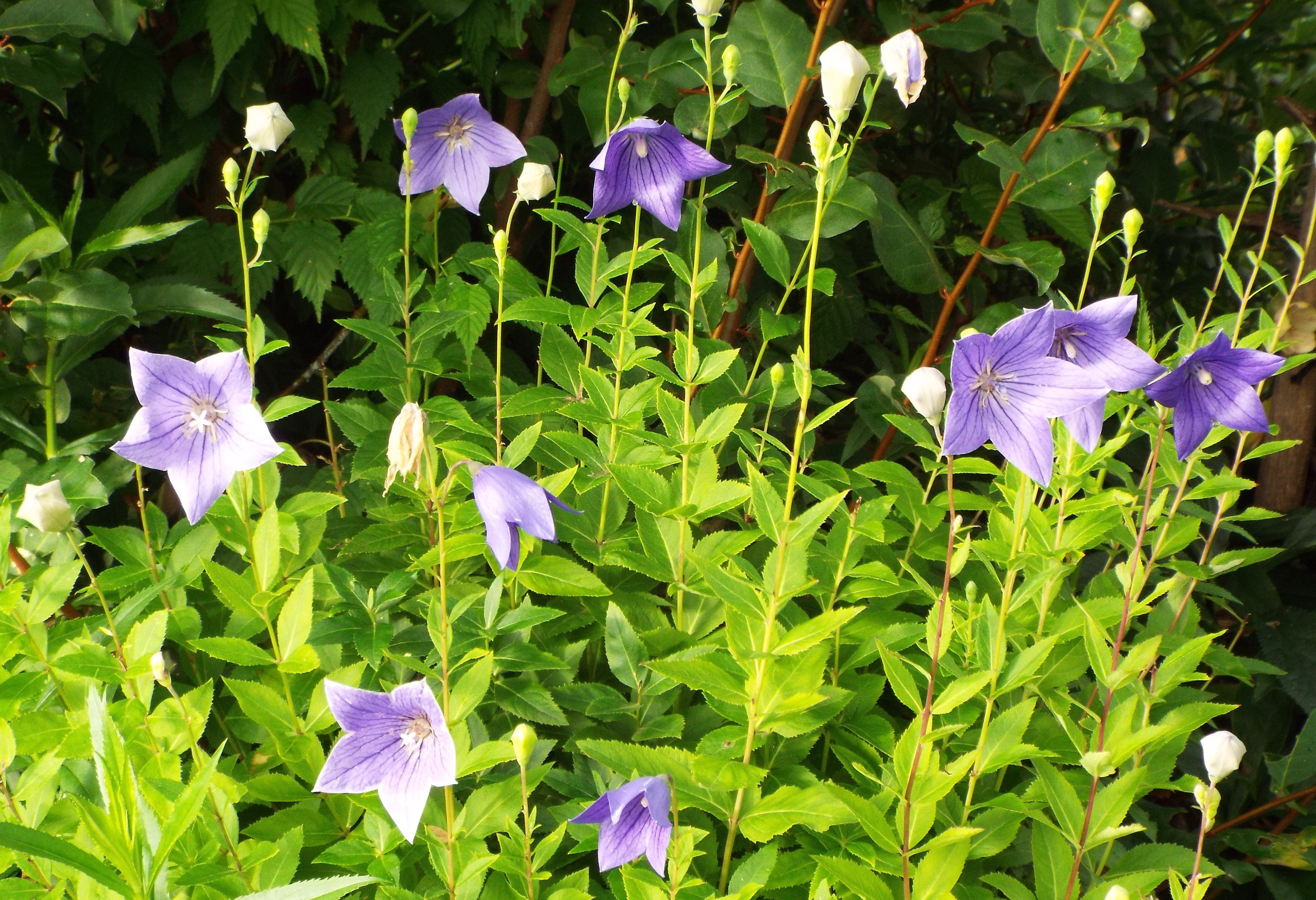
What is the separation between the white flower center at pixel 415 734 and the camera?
950 mm

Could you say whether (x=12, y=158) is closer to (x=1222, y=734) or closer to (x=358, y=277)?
(x=358, y=277)

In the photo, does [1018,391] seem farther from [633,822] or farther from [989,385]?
[633,822]

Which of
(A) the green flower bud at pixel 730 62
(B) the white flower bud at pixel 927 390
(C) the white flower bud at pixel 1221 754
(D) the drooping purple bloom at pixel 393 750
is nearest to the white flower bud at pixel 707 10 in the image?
(A) the green flower bud at pixel 730 62

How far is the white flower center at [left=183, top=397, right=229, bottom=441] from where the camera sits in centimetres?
107

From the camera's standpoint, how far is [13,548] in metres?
1.37

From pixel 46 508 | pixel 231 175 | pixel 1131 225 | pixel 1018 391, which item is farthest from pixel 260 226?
pixel 1131 225

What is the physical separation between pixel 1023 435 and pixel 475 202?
3.06 ft

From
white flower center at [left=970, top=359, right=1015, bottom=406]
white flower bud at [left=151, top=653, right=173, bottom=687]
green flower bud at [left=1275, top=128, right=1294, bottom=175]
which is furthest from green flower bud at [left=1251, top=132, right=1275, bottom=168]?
white flower bud at [left=151, top=653, right=173, bottom=687]

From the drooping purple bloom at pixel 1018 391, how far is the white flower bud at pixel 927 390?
40mm

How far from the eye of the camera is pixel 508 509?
0.93 meters

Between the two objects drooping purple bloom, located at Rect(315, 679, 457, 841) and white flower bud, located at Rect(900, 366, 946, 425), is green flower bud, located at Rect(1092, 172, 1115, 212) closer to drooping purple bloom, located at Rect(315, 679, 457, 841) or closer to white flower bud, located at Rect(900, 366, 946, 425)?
white flower bud, located at Rect(900, 366, 946, 425)

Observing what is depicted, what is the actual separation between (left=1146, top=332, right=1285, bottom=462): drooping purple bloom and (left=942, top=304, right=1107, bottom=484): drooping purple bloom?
0.14 meters

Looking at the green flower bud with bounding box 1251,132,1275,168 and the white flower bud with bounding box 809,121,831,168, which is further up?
the white flower bud with bounding box 809,121,831,168

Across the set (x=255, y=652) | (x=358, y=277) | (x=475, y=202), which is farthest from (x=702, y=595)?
(x=358, y=277)
